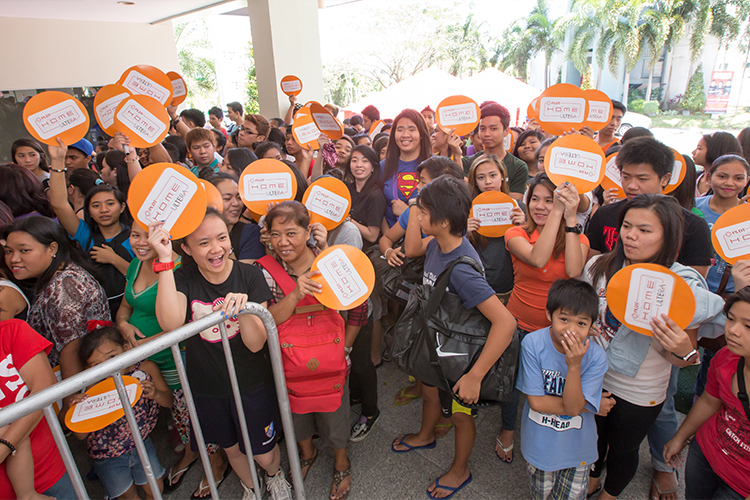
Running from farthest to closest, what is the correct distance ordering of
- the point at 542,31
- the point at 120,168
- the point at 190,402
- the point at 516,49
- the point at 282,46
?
the point at 516,49
the point at 542,31
the point at 282,46
the point at 120,168
the point at 190,402

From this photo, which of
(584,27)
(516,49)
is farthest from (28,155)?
(516,49)

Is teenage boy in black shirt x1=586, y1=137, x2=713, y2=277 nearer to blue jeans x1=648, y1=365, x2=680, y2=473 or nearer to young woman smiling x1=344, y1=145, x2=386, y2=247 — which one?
blue jeans x1=648, y1=365, x2=680, y2=473

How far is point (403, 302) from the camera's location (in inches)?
96.3

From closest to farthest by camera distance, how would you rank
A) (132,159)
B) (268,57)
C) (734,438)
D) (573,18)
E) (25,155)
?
(734,438) → (132,159) → (25,155) → (268,57) → (573,18)

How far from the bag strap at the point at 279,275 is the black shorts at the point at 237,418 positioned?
485 millimetres

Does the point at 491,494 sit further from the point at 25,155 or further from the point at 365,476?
the point at 25,155

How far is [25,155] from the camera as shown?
3.58 m

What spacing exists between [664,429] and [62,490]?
2.84m

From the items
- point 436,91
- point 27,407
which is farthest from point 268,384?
point 436,91

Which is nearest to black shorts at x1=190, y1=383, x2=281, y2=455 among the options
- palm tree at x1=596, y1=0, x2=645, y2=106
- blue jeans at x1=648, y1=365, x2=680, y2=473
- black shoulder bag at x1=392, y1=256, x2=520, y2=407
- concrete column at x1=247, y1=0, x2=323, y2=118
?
black shoulder bag at x1=392, y1=256, x2=520, y2=407

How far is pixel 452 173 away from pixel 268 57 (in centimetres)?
693

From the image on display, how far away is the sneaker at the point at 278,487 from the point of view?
2.08 metres

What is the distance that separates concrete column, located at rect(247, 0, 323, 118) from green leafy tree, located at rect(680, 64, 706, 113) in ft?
80.9

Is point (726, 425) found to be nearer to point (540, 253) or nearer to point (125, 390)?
point (540, 253)
